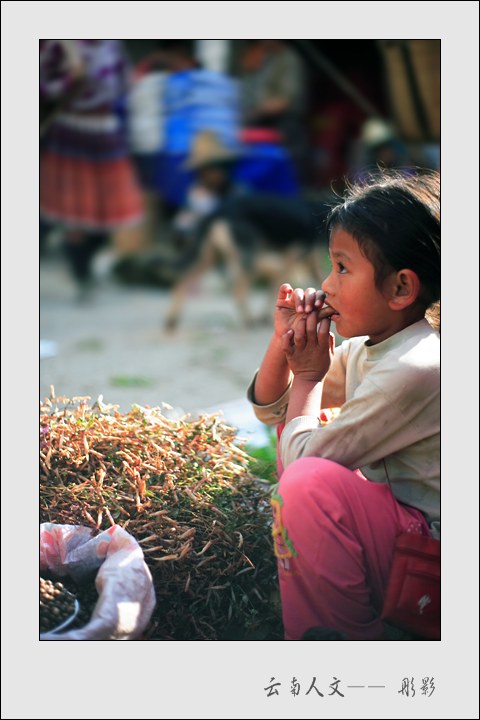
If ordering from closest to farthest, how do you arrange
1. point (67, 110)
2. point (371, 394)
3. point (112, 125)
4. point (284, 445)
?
point (371, 394), point (284, 445), point (67, 110), point (112, 125)

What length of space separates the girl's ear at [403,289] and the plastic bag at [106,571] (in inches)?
27.3

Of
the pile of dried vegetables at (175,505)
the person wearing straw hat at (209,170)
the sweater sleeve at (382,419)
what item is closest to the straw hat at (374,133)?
the person wearing straw hat at (209,170)

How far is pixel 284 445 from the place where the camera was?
1.63m

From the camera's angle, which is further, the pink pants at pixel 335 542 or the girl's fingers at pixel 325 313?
the girl's fingers at pixel 325 313

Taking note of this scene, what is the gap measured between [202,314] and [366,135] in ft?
7.52

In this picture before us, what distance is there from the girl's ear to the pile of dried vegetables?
58 centimetres

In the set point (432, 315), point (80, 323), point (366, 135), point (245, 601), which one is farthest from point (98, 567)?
point (366, 135)

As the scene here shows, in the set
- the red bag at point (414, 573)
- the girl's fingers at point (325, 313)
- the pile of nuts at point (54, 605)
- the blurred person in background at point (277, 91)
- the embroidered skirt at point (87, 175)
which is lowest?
the pile of nuts at point (54, 605)

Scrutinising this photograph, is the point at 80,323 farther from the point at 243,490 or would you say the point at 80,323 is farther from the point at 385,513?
the point at 385,513

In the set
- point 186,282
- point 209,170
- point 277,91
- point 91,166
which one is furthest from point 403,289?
point 277,91

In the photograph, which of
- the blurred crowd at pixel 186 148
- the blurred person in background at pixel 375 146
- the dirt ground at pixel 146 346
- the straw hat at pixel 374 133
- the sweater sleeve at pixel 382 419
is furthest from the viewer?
the straw hat at pixel 374 133

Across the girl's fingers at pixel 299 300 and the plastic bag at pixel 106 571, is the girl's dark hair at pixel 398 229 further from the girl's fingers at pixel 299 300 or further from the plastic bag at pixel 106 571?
the plastic bag at pixel 106 571

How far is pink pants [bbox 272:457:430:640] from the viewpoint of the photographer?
152 cm

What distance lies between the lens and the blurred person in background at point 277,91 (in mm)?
6691
